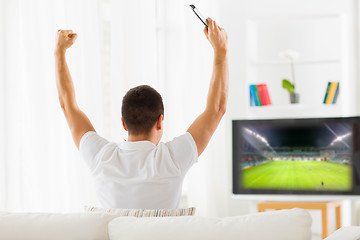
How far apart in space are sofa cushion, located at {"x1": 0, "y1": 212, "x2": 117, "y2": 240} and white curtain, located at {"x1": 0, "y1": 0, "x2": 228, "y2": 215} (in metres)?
1.78

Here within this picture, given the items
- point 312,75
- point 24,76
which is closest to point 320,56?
point 312,75

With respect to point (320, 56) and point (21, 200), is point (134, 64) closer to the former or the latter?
point (21, 200)

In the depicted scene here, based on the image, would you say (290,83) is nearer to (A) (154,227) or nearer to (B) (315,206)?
(B) (315,206)

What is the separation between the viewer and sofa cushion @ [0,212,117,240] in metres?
1.50

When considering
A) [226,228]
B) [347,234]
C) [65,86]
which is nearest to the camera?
[226,228]

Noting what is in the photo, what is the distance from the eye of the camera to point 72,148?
3.62 m

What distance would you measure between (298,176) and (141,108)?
8.14 ft

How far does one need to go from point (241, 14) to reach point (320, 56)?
82cm

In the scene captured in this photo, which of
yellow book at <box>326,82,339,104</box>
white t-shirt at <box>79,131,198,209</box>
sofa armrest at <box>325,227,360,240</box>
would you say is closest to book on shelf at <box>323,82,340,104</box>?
yellow book at <box>326,82,339,104</box>

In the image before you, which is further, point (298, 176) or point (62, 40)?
point (298, 176)

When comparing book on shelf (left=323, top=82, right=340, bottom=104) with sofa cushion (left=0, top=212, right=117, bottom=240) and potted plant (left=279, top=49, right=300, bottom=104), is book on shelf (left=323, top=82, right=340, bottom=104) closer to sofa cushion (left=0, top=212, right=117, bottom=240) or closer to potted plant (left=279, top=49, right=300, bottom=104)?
potted plant (left=279, top=49, right=300, bottom=104)

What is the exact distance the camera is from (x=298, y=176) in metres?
4.16

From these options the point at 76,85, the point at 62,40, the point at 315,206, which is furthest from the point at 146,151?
the point at 315,206

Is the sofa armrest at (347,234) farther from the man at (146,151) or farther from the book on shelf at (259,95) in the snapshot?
the book on shelf at (259,95)
